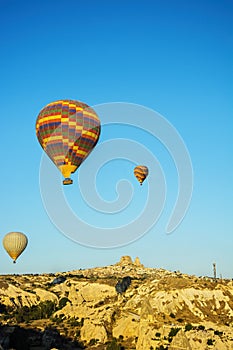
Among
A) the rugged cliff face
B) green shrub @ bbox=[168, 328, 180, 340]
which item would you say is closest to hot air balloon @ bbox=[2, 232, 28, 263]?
the rugged cliff face

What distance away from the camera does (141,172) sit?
105125mm

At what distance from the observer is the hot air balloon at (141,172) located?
10456cm

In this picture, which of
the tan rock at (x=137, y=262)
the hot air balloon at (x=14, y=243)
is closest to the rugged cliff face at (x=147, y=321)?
the hot air balloon at (x=14, y=243)

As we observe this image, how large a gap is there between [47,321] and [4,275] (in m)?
76.4

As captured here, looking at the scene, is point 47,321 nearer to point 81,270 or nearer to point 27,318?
point 27,318

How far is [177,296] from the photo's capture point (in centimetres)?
7419

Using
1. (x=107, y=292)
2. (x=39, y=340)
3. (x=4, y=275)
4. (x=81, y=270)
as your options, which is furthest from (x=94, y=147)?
(x=81, y=270)

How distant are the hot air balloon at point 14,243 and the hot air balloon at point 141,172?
1024 inches

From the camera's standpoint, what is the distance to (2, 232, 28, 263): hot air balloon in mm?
90994

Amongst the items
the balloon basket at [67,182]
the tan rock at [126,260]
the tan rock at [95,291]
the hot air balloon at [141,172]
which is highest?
the tan rock at [126,260]

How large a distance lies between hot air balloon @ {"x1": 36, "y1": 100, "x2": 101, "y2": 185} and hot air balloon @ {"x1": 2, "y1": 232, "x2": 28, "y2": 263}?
29330mm

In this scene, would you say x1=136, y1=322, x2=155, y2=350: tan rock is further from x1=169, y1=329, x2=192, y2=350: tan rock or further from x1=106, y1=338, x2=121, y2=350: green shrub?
x1=169, y1=329, x2=192, y2=350: tan rock

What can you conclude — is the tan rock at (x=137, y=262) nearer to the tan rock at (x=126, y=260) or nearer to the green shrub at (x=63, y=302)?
the tan rock at (x=126, y=260)

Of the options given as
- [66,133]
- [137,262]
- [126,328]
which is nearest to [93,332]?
[126,328]
